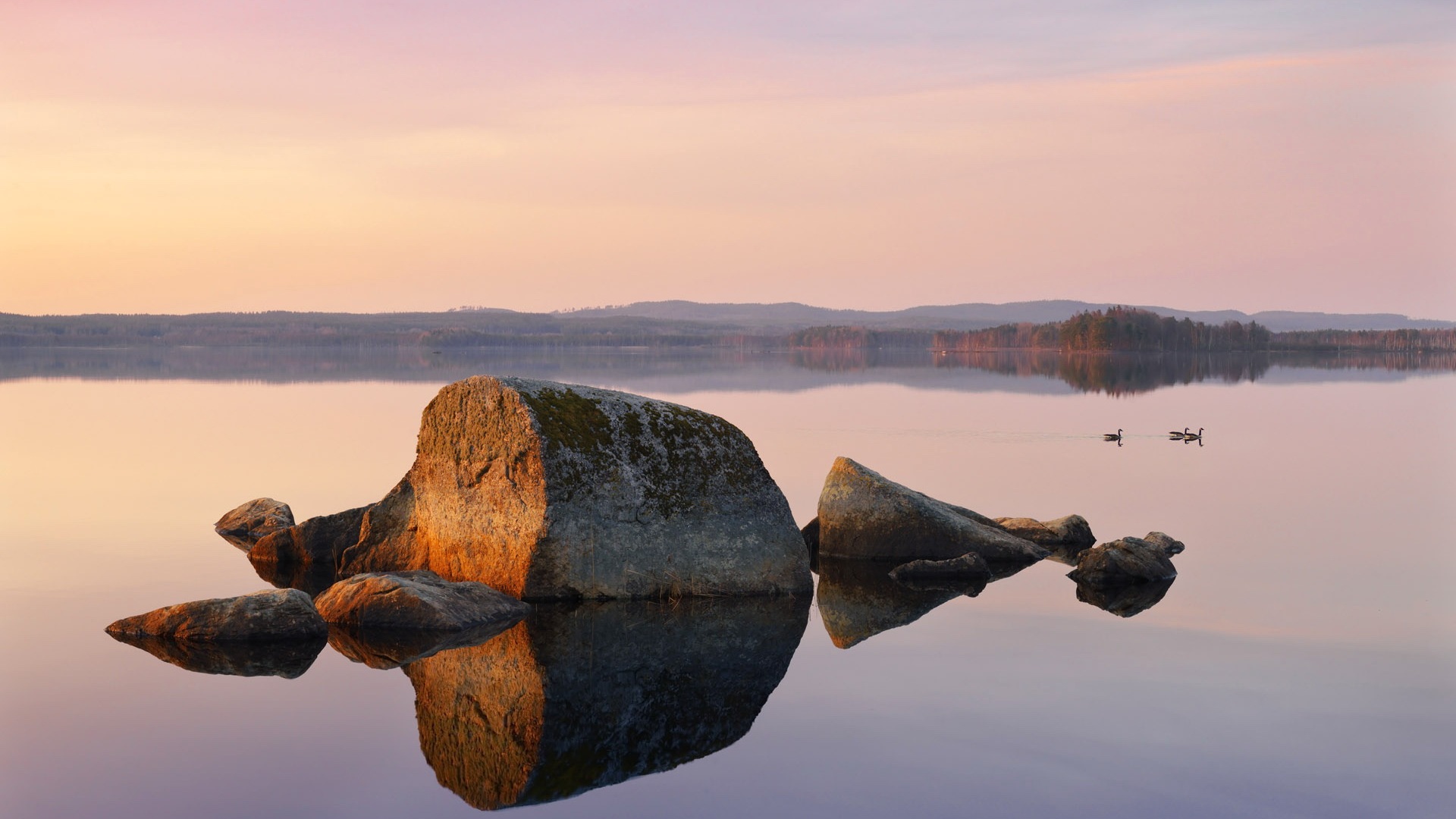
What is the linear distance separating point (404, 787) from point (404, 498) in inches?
291

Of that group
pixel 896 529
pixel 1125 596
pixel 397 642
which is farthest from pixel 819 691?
pixel 896 529

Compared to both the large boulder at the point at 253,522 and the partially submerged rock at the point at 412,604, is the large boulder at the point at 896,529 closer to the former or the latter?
the partially submerged rock at the point at 412,604

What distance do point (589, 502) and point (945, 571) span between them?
4232mm

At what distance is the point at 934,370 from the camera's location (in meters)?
86.5

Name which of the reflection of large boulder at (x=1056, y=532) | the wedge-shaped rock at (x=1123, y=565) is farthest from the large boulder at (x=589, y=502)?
the reflection of large boulder at (x=1056, y=532)

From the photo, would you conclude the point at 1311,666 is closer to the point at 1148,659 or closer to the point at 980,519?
the point at 1148,659

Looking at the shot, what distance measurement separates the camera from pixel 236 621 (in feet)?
38.0

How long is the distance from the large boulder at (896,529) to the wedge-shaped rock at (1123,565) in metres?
1.20

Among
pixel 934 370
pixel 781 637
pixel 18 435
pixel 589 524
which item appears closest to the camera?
pixel 781 637

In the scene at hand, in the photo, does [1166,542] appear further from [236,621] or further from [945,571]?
[236,621]

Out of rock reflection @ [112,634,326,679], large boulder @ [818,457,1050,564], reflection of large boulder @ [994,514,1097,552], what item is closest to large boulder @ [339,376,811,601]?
large boulder @ [818,457,1050,564]

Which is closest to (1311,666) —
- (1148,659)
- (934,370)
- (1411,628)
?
(1148,659)

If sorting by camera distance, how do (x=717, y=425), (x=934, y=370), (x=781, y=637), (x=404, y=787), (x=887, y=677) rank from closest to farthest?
1. (x=404, y=787)
2. (x=887, y=677)
3. (x=781, y=637)
4. (x=717, y=425)
5. (x=934, y=370)

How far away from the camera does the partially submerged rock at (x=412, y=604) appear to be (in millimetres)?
12016
